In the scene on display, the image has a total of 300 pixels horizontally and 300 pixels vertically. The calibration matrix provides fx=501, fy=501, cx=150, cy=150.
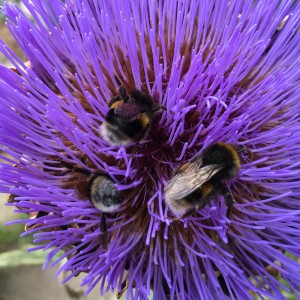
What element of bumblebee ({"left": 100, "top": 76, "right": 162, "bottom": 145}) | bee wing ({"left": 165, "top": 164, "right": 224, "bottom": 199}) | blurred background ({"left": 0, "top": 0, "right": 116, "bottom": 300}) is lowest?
blurred background ({"left": 0, "top": 0, "right": 116, "bottom": 300})

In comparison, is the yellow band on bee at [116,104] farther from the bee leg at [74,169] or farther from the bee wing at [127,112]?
the bee leg at [74,169]

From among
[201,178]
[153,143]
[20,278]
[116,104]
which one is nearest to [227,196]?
[201,178]

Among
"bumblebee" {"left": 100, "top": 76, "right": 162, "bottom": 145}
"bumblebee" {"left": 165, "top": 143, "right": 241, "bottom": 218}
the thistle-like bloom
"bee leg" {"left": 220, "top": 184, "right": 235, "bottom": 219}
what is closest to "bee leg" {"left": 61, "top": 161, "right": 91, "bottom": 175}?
the thistle-like bloom

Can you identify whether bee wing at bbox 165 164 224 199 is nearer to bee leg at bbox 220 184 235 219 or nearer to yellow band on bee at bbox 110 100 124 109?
bee leg at bbox 220 184 235 219

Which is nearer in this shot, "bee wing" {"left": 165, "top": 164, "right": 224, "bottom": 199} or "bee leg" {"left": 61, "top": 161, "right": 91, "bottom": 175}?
"bee wing" {"left": 165, "top": 164, "right": 224, "bottom": 199}

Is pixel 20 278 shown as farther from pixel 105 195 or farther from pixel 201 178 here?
pixel 201 178

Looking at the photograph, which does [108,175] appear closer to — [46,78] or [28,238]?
[46,78]
